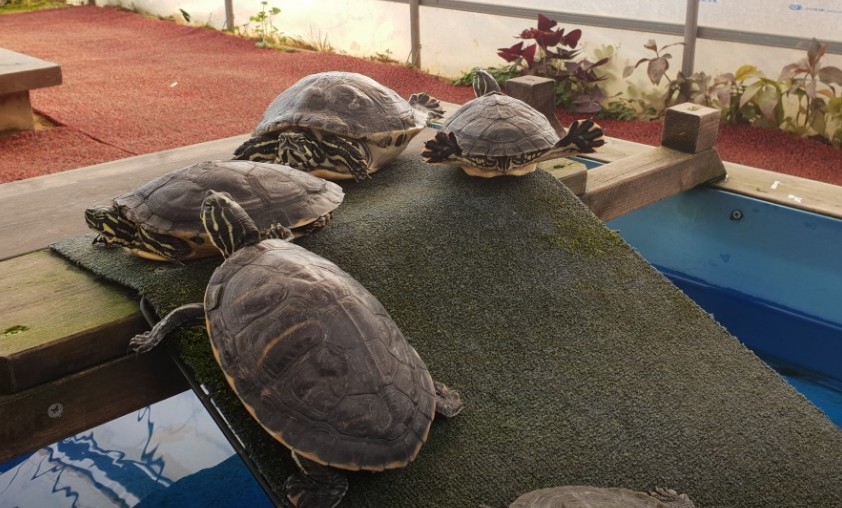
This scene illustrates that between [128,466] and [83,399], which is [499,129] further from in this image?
[128,466]

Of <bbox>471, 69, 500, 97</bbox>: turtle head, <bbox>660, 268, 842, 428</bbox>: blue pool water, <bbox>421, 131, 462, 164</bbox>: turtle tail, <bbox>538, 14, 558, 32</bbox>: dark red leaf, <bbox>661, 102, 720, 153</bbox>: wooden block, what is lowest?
<bbox>660, 268, 842, 428</bbox>: blue pool water

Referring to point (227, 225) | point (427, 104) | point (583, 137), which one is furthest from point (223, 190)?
point (427, 104)

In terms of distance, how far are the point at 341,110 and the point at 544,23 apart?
3088 mm

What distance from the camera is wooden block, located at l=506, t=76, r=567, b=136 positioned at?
10.5 ft

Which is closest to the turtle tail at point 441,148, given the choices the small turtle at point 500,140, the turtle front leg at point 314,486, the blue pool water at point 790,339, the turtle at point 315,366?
the small turtle at point 500,140

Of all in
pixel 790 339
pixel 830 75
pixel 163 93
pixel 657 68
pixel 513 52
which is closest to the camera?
pixel 790 339

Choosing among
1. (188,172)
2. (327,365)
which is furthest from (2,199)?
(327,365)

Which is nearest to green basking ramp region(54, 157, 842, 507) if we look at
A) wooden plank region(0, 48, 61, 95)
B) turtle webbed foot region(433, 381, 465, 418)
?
turtle webbed foot region(433, 381, 465, 418)

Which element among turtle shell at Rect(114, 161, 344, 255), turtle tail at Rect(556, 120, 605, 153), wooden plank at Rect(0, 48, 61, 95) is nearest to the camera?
turtle shell at Rect(114, 161, 344, 255)

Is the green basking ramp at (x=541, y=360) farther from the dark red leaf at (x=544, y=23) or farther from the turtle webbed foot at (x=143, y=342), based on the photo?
the dark red leaf at (x=544, y=23)

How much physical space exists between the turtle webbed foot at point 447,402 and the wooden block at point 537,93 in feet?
5.61

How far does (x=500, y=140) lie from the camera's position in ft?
8.23

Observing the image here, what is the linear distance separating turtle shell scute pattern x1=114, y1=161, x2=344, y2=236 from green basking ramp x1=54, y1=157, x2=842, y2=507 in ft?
0.38

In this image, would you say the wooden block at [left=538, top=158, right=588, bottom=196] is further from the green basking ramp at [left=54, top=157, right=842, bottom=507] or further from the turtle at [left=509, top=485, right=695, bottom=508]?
the turtle at [left=509, top=485, right=695, bottom=508]
